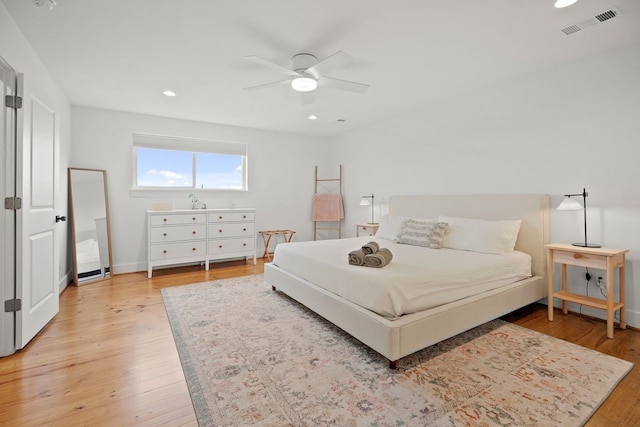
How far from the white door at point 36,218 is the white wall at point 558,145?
4386 millimetres

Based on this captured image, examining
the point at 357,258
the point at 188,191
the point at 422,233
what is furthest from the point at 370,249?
the point at 188,191

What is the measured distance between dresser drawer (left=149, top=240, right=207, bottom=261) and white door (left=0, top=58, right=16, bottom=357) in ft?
7.18

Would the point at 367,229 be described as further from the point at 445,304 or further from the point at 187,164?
the point at 187,164

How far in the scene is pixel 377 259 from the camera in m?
2.49

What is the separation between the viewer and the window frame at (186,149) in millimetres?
4713

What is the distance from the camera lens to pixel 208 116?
479 centimetres

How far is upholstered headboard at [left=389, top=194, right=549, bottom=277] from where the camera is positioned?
3.14 m

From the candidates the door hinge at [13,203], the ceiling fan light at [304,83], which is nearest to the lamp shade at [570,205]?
the ceiling fan light at [304,83]

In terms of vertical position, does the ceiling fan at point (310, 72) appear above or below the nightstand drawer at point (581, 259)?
above

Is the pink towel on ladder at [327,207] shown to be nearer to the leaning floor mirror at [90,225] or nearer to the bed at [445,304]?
the bed at [445,304]

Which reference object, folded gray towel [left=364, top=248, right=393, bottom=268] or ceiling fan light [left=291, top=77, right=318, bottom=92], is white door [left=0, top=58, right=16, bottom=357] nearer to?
ceiling fan light [left=291, top=77, right=318, bottom=92]

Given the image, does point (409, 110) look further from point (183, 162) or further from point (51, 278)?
point (51, 278)

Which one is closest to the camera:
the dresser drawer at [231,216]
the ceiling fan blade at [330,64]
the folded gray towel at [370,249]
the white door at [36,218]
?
the white door at [36,218]

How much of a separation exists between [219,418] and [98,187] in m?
4.16
